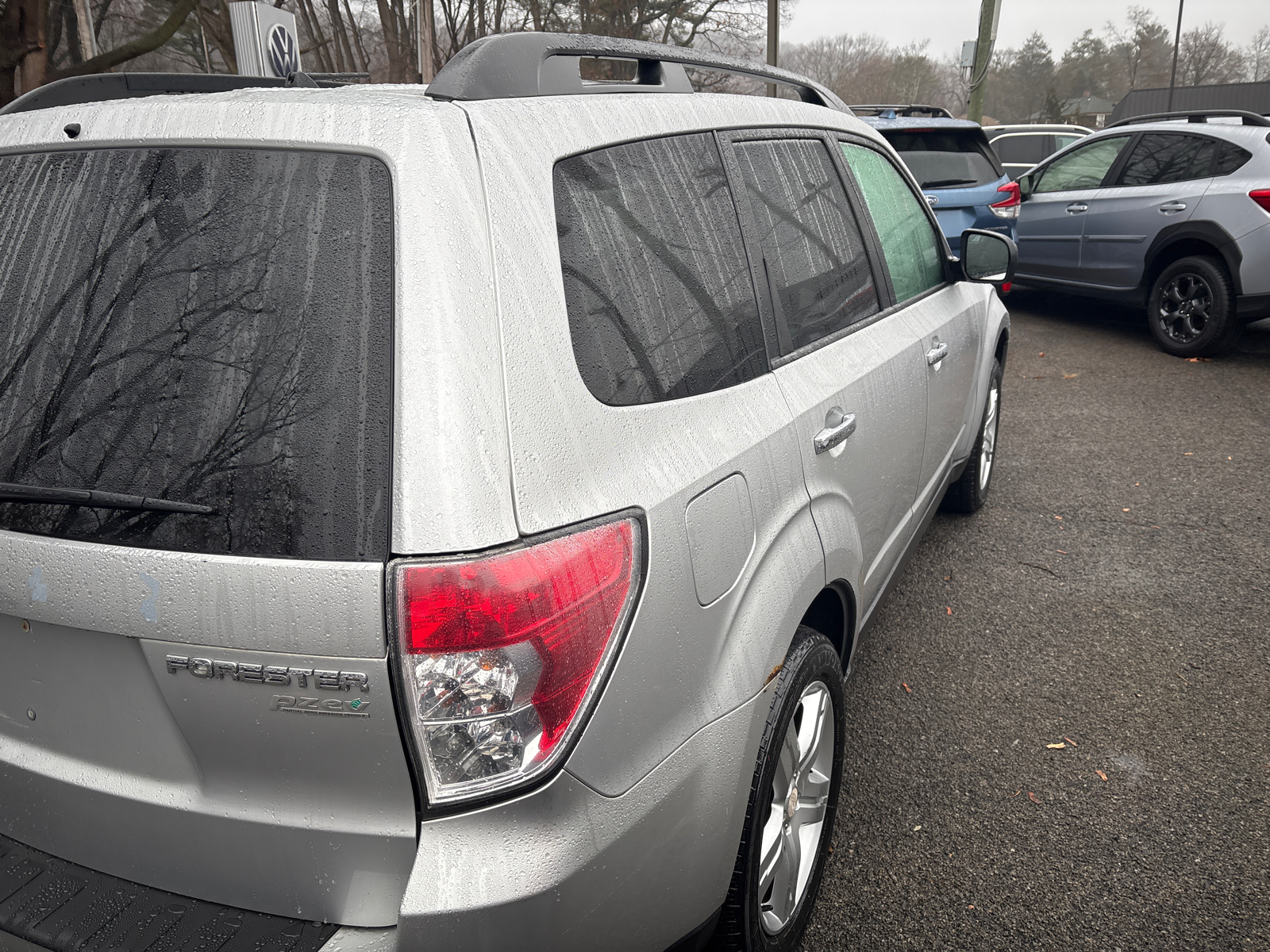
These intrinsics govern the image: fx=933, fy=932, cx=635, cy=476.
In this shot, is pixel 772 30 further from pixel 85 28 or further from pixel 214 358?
pixel 214 358

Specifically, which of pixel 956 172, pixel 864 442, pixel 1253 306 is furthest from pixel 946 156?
pixel 864 442

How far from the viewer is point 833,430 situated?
6.98 feet

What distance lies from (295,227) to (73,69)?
41.7ft

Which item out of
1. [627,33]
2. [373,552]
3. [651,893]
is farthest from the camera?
[627,33]

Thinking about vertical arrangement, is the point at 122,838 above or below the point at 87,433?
below

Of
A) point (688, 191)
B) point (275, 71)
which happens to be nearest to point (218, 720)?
point (688, 191)

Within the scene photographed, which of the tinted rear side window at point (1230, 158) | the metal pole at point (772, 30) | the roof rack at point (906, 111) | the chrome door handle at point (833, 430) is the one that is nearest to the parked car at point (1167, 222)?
the tinted rear side window at point (1230, 158)

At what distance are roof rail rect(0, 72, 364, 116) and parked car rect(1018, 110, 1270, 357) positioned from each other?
23.7 feet

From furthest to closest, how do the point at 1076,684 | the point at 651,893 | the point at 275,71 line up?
the point at 275,71
the point at 1076,684
the point at 651,893

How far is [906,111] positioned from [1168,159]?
2.95 metres

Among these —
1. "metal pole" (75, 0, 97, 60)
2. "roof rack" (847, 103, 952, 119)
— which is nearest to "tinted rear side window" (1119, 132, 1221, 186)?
"roof rack" (847, 103, 952, 119)

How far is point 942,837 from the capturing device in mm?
2467

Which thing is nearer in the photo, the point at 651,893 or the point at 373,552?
the point at 373,552

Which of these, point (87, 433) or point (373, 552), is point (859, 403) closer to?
Result: point (373, 552)
